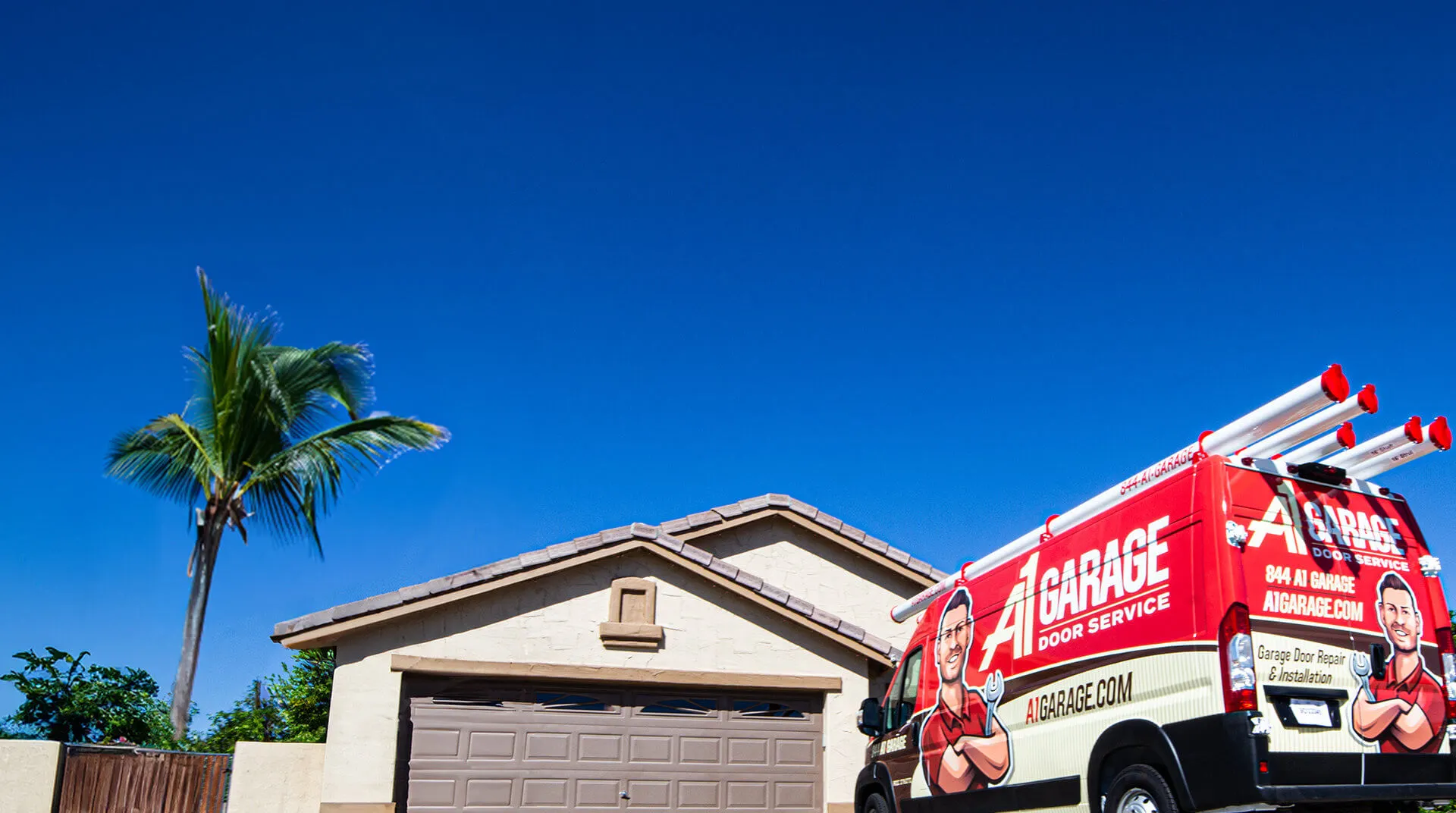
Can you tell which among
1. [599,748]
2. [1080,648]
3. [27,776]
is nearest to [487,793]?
[599,748]

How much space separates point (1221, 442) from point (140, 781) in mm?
11136

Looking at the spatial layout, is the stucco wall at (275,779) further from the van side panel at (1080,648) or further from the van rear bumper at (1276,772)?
the van rear bumper at (1276,772)

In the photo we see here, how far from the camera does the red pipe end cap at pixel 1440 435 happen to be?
7.07 meters

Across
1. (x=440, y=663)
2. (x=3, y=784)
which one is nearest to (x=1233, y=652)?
(x=440, y=663)

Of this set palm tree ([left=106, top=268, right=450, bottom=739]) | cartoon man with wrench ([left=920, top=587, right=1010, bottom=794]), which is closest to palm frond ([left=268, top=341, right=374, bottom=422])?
palm tree ([left=106, top=268, right=450, bottom=739])

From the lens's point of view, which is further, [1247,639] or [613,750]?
[613,750]

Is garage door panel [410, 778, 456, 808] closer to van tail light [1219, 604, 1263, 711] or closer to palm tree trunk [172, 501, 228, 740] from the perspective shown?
palm tree trunk [172, 501, 228, 740]

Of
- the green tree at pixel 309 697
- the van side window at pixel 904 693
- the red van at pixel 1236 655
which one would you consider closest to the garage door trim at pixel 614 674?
the van side window at pixel 904 693

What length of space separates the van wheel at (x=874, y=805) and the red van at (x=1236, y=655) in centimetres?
237

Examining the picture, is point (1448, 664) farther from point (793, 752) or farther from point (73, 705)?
point (73, 705)

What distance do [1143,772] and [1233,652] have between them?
102 centimetres

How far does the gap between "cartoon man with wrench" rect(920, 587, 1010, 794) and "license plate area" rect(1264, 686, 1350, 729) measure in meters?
2.47

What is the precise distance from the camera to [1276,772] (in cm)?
663

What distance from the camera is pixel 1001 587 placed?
950cm
